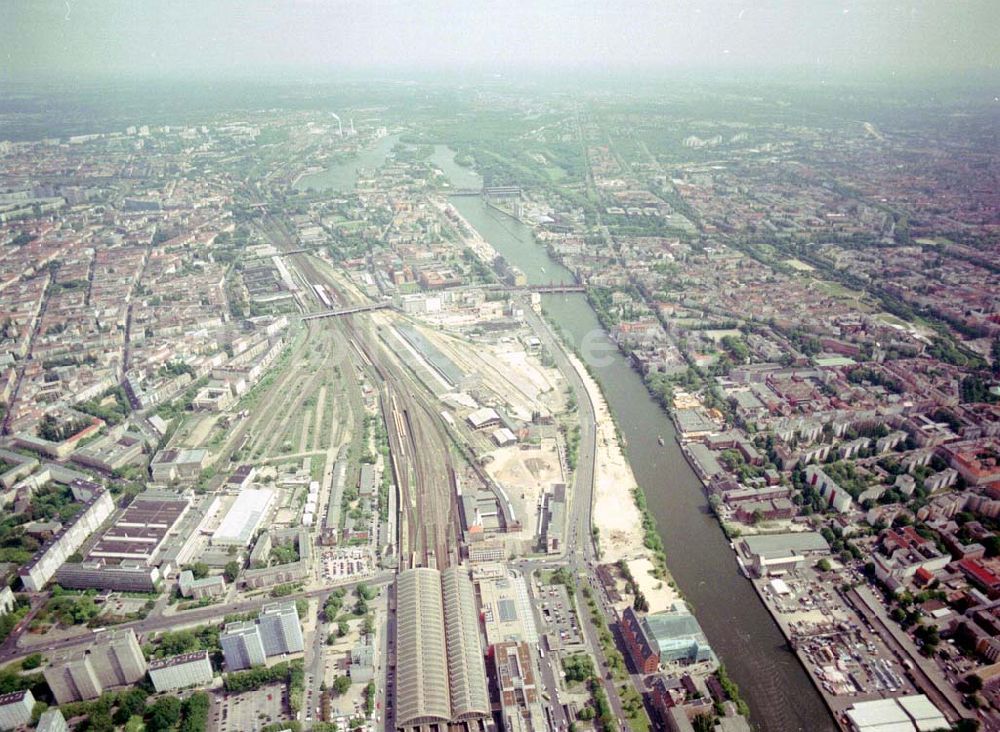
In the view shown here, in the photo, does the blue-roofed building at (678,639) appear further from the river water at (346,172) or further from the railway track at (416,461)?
the river water at (346,172)

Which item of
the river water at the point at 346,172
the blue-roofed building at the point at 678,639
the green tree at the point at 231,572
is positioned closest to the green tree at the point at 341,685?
the green tree at the point at 231,572

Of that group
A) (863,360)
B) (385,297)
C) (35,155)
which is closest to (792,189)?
(863,360)

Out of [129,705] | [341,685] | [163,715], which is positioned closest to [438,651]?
[341,685]

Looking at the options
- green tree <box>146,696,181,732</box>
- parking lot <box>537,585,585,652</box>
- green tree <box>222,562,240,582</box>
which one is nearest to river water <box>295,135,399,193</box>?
green tree <box>222,562,240,582</box>

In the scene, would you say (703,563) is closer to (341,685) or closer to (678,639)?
(678,639)

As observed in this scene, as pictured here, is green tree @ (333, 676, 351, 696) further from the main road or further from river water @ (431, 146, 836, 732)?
river water @ (431, 146, 836, 732)
